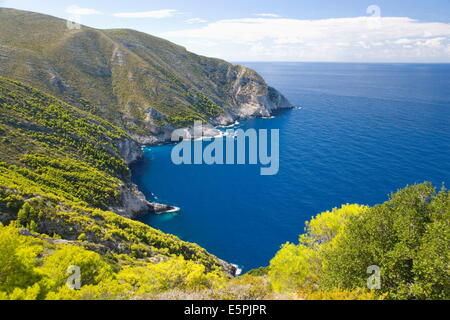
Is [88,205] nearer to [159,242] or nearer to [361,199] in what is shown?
[159,242]

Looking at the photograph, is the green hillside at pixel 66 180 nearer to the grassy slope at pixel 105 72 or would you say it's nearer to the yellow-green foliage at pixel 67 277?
the yellow-green foliage at pixel 67 277

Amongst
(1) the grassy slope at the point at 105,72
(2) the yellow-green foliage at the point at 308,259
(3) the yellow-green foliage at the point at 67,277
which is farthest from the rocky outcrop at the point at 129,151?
(2) the yellow-green foliage at the point at 308,259

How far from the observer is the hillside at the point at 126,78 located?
375 feet

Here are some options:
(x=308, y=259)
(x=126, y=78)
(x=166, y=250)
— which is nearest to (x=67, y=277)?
(x=308, y=259)

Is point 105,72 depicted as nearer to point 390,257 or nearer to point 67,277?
point 67,277

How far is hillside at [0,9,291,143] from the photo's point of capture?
114 meters

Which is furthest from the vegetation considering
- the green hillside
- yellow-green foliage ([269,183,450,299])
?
the green hillside

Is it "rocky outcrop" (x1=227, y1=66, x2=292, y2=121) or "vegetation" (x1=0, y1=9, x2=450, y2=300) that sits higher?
"rocky outcrop" (x1=227, y1=66, x2=292, y2=121)

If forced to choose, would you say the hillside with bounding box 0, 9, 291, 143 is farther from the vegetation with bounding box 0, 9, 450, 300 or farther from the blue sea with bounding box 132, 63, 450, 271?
the blue sea with bounding box 132, 63, 450, 271

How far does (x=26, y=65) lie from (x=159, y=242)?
99.1m

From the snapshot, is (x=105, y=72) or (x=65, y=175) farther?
(x=105, y=72)

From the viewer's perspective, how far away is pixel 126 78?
137 meters

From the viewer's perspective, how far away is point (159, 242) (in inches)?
1943

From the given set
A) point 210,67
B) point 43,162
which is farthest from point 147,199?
point 210,67
